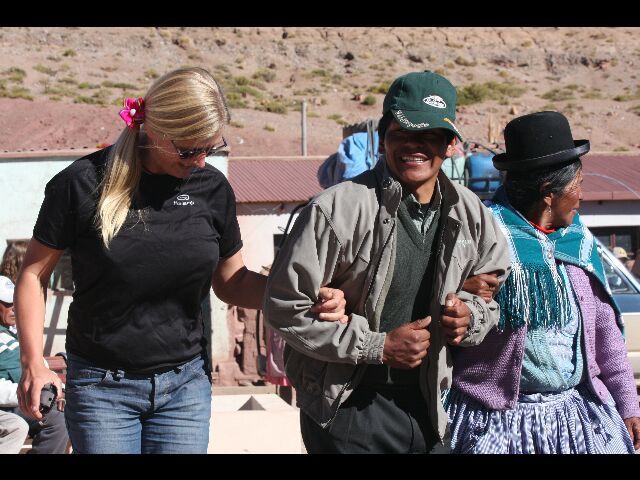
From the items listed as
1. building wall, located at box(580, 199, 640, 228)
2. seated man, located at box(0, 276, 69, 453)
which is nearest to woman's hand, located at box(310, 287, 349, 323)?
seated man, located at box(0, 276, 69, 453)

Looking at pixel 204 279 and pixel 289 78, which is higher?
pixel 204 279

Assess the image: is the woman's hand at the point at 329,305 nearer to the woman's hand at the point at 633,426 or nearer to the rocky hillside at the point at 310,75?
the woman's hand at the point at 633,426

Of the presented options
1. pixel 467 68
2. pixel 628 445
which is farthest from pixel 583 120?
pixel 628 445

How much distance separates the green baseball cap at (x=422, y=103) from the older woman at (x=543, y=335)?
20.8 inches

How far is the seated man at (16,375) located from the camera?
5.32 meters

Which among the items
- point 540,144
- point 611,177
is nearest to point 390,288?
point 540,144

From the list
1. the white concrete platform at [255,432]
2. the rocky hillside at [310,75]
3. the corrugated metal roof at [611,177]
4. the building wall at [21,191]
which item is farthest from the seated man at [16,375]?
the rocky hillside at [310,75]

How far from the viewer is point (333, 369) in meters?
2.81

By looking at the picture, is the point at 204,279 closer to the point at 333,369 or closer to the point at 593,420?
the point at 333,369

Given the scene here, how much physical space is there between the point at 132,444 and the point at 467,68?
217ft

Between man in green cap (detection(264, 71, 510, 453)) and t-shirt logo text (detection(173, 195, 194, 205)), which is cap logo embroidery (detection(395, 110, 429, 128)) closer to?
man in green cap (detection(264, 71, 510, 453))

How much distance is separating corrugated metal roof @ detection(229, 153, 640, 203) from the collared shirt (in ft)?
44.5

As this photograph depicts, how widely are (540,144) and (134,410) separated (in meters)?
1.63

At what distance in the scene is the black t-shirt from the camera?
2.91 m
